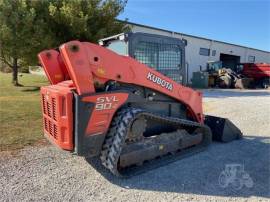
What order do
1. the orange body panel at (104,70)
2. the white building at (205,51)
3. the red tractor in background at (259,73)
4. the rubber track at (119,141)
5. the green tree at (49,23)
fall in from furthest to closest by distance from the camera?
1. the red tractor in background at (259,73)
2. the white building at (205,51)
3. the green tree at (49,23)
4. the rubber track at (119,141)
5. the orange body panel at (104,70)

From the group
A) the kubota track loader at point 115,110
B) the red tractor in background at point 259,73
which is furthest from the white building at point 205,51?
the kubota track loader at point 115,110

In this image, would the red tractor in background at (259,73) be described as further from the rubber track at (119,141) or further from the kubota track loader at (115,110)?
the rubber track at (119,141)

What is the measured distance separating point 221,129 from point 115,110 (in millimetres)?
3072

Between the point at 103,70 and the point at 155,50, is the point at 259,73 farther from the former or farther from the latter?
the point at 103,70

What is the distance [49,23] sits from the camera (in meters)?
19.6

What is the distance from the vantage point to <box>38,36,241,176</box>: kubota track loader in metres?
4.05

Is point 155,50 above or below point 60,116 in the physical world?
above

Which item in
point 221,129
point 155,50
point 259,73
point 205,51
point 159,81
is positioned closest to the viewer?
point 159,81

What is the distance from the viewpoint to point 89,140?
4.18 m

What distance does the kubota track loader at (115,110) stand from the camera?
13.3 feet

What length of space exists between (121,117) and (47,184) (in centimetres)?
148

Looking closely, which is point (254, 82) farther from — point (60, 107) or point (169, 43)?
point (60, 107)

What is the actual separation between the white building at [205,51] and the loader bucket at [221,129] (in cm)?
1728

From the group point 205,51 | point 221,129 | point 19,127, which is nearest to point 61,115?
point 221,129
